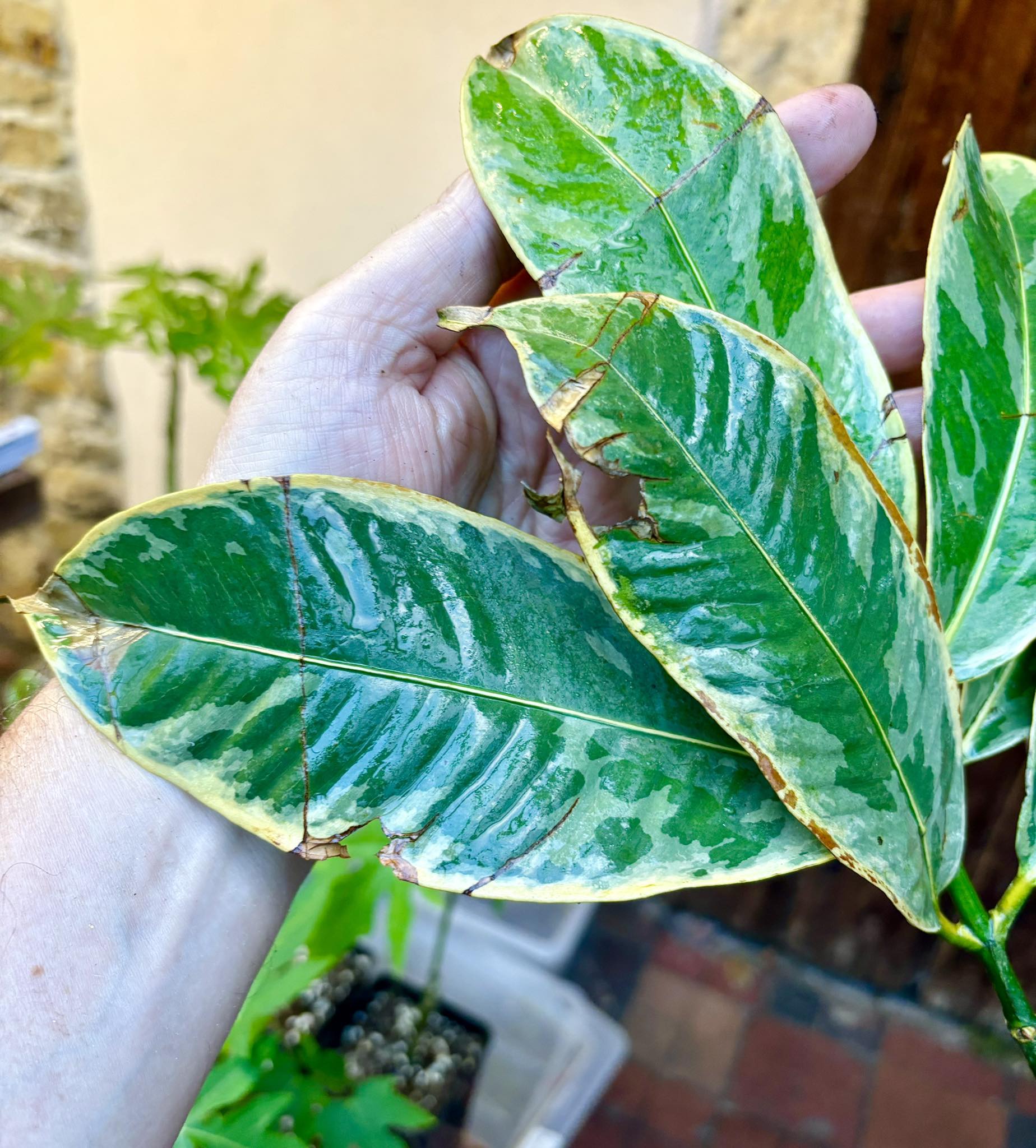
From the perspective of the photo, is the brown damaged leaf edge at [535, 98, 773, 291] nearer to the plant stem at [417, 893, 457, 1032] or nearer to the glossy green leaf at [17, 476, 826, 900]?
the glossy green leaf at [17, 476, 826, 900]

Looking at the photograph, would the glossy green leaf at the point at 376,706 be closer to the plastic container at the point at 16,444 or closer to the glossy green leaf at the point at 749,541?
the glossy green leaf at the point at 749,541

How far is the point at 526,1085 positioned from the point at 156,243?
1362mm

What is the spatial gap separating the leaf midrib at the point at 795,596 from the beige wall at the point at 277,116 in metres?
0.85

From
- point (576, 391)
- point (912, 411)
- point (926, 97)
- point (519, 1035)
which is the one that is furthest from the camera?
point (519, 1035)

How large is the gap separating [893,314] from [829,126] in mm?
186

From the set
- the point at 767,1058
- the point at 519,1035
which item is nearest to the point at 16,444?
the point at 519,1035

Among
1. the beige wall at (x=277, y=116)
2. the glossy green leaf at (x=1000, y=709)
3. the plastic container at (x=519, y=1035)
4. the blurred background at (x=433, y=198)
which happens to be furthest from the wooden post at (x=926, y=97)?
the plastic container at (x=519, y=1035)

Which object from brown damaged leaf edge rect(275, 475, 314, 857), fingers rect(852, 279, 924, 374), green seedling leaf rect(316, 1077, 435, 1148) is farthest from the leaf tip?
green seedling leaf rect(316, 1077, 435, 1148)

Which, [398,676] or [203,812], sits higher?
[398,676]

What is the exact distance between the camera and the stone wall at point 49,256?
1229 mm

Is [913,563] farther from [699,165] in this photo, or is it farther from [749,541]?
[699,165]

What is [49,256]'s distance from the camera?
1378 millimetres

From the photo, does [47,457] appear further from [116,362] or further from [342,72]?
[342,72]

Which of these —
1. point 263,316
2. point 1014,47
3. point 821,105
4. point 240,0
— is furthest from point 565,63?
point 240,0
